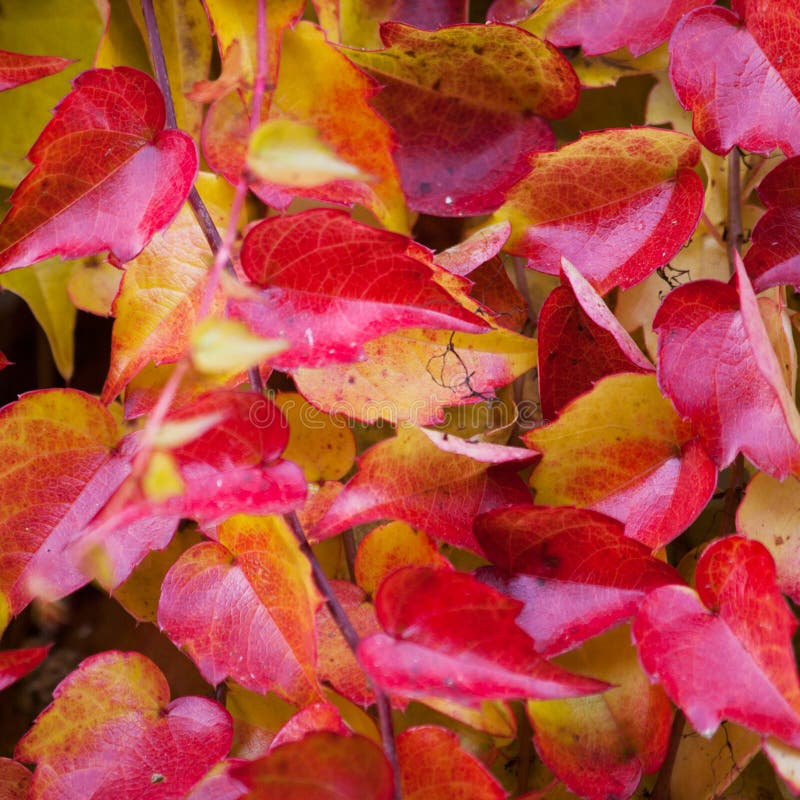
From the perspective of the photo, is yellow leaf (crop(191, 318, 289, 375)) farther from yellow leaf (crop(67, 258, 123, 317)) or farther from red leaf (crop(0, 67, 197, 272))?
yellow leaf (crop(67, 258, 123, 317))

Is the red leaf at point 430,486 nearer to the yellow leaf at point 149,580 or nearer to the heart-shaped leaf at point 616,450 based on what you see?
the heart-shaped leaf at point 616,450

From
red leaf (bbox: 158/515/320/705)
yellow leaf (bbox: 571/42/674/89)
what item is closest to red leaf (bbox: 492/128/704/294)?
yellow leaf (bbox: 571/42/674/89)

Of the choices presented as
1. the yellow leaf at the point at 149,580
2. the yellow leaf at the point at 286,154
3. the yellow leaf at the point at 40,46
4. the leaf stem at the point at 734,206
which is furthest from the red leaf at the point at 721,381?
the yellow leaf at the point at 40,46

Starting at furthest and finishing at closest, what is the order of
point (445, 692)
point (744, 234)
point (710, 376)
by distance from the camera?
A: 1. point (744, 234)
2. point (710, 376)
3. point (445, 692)

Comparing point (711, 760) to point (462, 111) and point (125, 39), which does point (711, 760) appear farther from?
point (125, 39)

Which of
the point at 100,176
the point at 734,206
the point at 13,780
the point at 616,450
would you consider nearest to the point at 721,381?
the point at 616,450

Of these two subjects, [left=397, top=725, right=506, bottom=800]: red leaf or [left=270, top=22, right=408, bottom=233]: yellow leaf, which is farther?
[left=270, top=22, right=408, bottom=233]: yellow leaf

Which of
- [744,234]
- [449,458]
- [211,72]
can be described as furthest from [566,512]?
[211,72]

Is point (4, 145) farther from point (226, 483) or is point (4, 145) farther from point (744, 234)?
point (744, 234)
